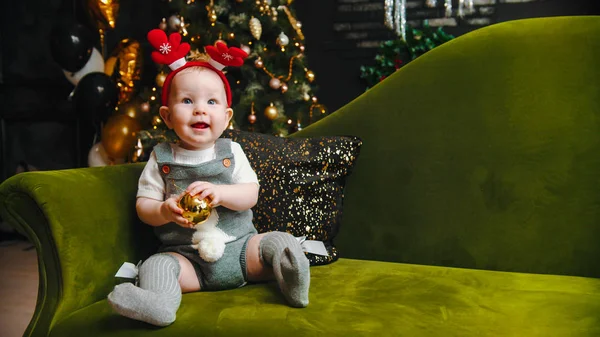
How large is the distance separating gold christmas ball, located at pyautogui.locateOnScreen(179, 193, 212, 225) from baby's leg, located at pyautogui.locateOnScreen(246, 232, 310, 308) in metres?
0.19

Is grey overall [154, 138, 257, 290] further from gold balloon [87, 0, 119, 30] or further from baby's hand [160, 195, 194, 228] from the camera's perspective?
gold balloon [87, 0, 119, 30]

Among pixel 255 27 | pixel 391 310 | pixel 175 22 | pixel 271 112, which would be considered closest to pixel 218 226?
pixel 391 310

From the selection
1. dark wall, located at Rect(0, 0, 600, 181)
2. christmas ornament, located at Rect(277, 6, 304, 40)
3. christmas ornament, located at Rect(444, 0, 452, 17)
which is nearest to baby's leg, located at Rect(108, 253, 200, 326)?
christmas ornament, located at Rect(277, 6, 304, 40)

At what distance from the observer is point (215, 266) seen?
126 centimetres

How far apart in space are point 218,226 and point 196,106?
11.6 inches

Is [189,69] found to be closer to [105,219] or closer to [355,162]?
[105,219]

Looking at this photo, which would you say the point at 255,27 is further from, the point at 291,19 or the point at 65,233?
the point at 65,233

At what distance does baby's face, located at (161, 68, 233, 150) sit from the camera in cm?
129

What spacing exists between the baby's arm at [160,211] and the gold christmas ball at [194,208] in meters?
0.01

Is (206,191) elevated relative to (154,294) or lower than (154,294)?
elevated

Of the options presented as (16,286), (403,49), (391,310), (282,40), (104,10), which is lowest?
(16,286)

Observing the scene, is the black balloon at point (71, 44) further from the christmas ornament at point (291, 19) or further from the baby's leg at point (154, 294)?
the baby's leg at point (154, 294)

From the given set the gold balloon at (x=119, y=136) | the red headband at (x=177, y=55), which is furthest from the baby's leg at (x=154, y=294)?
the gold balloon at (x=119, y=136)

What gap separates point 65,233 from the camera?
1.18m
